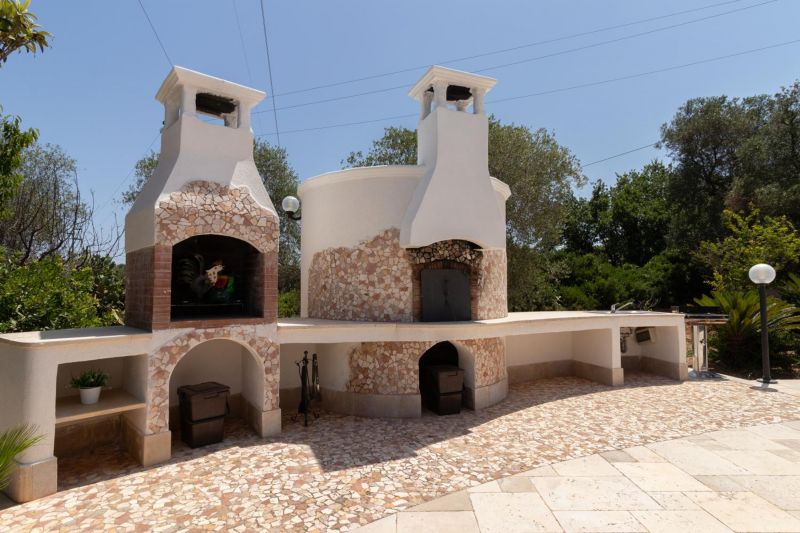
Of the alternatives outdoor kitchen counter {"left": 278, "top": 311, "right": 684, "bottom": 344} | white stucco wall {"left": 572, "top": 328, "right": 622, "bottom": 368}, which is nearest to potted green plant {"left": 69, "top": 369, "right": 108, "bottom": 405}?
outdoor kitchen counter {"left": 278, "top": 311, "right": 684, "bottom": 344}

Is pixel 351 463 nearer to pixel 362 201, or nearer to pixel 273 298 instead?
pixel 273 298

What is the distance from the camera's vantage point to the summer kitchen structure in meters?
6.85

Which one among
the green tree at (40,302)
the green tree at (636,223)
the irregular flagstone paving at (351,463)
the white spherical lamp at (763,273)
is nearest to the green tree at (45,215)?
the green tree at (40,302)

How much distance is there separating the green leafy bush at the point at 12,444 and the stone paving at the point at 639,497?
419cm

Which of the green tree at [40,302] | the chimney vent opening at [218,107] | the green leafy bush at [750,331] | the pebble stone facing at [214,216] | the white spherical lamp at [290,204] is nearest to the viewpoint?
the pebble stone facing at [214,216]

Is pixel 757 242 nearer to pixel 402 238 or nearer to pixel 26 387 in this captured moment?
pixel 402 238

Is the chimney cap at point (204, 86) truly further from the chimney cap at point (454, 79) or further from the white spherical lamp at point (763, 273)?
the white spherical lamp at point (763, 273)

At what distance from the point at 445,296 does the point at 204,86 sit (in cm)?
692

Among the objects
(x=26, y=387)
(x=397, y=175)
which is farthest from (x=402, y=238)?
(x=26, y=387)

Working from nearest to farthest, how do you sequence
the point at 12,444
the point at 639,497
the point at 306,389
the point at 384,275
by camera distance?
1. the point at 12,444
2. the point at 639,497
3. the point at 306,389
4. the point at 384,275

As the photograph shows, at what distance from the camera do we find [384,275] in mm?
9984

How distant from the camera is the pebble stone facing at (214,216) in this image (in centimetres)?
717

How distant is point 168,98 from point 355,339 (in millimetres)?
6316

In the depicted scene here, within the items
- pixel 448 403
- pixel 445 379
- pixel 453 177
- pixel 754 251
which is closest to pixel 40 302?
pixel 445 379
